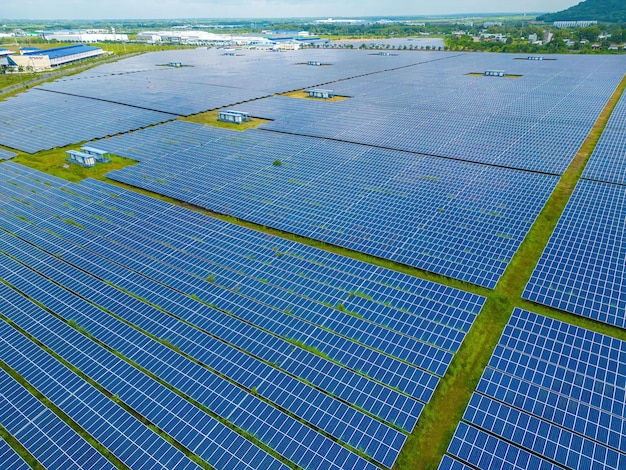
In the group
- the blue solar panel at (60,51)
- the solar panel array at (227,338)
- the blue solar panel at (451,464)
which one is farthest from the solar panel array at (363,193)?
the blue solar panel at (60,51)

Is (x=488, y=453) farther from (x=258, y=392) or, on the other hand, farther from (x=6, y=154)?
(x=6, y=154)

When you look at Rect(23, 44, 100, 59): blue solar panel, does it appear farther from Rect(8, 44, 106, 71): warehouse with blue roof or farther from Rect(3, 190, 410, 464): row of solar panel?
Rect(3, 190, 410, 464): row of solar panel

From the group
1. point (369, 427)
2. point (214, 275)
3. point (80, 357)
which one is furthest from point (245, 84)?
point (369, 427)

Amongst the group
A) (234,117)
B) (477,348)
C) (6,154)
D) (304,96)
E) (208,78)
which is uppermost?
(208,78)

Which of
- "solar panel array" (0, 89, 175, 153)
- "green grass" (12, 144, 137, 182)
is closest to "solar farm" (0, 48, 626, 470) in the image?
"green grass" (12, 144, 137, 182)

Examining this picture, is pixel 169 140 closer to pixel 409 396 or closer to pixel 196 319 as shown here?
pixel 196 319

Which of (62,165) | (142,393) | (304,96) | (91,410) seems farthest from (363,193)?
(304,96)
